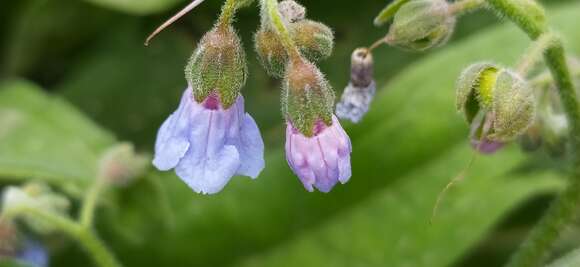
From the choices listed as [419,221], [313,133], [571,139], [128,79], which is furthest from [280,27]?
[128,79]

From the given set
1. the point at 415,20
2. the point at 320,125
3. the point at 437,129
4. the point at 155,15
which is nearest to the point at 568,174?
the point at 415,20

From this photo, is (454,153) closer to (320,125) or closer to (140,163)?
(140,163)

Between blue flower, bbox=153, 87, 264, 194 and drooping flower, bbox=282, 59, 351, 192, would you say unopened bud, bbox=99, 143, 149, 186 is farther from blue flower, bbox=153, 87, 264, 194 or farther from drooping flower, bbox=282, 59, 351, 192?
drooping flower, bbox=282, 59, 351, 192

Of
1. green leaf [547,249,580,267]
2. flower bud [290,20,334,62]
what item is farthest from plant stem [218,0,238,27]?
green leaf [547,249,580,267]

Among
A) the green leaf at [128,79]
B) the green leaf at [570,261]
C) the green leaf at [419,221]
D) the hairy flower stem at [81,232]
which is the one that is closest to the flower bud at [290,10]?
the green leaf at [570,261]

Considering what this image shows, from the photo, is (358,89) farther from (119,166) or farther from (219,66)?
(119,166)

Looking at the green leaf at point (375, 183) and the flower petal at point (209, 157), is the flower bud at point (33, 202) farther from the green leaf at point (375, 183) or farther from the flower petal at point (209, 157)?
the flower petal at point (209, 157)

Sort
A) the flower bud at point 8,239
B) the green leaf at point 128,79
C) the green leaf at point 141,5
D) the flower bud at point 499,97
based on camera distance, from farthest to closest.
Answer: the green leaf at point 128,79, the green leaf at point 141,5, the flower bud at point 8,239, the flower bud at point 499,97
